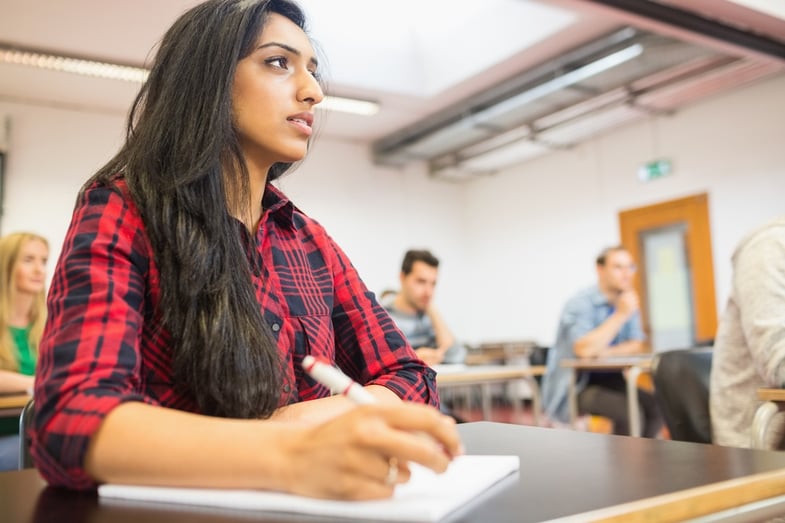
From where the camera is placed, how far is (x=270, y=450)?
58 cm

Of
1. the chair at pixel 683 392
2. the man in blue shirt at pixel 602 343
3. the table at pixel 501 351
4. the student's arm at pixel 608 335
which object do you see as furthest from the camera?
the table at pixel 501 351

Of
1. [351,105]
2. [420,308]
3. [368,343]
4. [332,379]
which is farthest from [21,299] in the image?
[351,105]

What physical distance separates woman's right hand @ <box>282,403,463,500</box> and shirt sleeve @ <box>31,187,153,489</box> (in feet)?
0.78

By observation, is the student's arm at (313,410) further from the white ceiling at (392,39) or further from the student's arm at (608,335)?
the white ceiling at (392,39)

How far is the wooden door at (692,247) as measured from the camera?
6.56 m

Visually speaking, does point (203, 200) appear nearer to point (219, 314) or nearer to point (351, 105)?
point (219, 314)

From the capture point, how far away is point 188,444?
2.03 feet

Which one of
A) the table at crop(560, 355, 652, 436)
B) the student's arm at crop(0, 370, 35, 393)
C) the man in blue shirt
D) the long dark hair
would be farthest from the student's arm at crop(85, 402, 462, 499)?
the man in blue shirt

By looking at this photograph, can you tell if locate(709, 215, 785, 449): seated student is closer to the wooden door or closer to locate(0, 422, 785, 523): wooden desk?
locate(0, 422, 785, 523): wooden desk

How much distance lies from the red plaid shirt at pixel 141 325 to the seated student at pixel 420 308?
120 inches

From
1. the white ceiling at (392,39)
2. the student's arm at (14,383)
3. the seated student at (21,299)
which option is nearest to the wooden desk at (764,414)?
the student's arm at (14,383)

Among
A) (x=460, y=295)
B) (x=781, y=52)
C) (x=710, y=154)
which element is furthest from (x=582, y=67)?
(x=460, y=295)

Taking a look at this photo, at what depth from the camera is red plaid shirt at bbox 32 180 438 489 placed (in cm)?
69

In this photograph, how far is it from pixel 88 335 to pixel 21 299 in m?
2.81
